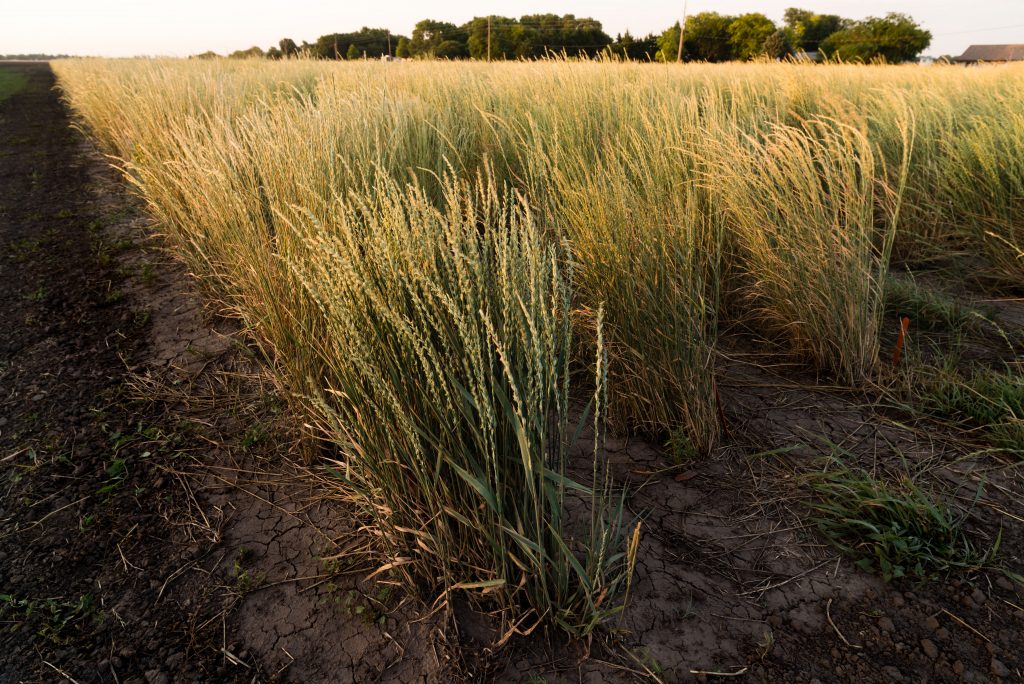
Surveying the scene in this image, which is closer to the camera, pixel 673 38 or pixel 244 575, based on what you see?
pixel 244 575

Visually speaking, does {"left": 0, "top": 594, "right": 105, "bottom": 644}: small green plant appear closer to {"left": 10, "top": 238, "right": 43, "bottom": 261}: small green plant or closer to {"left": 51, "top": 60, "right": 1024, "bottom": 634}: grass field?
{"left": 51, "top": 60, "right": 1024, "bottom": 634}: grass field

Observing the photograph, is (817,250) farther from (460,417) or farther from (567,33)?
(567,33)

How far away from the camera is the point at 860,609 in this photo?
5.11 feet

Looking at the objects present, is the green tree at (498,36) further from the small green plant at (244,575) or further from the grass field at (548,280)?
the small green plant at (244,575)

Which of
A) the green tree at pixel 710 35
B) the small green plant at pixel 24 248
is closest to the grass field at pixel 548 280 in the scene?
the small green plant at pixel 24 248

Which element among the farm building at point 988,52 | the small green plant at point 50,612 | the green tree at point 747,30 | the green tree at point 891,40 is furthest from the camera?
the farm building at point 988,52

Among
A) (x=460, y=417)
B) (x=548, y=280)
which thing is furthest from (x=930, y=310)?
(x=460, y=417)

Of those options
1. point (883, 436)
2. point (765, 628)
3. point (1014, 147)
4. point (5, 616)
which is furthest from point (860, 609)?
point (1014, 147)

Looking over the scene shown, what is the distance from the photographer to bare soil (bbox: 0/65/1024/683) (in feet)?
4.67

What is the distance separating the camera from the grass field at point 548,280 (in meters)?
1.44

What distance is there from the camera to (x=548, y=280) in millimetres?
1913

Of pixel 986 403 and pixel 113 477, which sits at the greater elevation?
pixel 986 403

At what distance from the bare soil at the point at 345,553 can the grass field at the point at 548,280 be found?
0.36 ft

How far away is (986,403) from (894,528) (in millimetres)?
856
